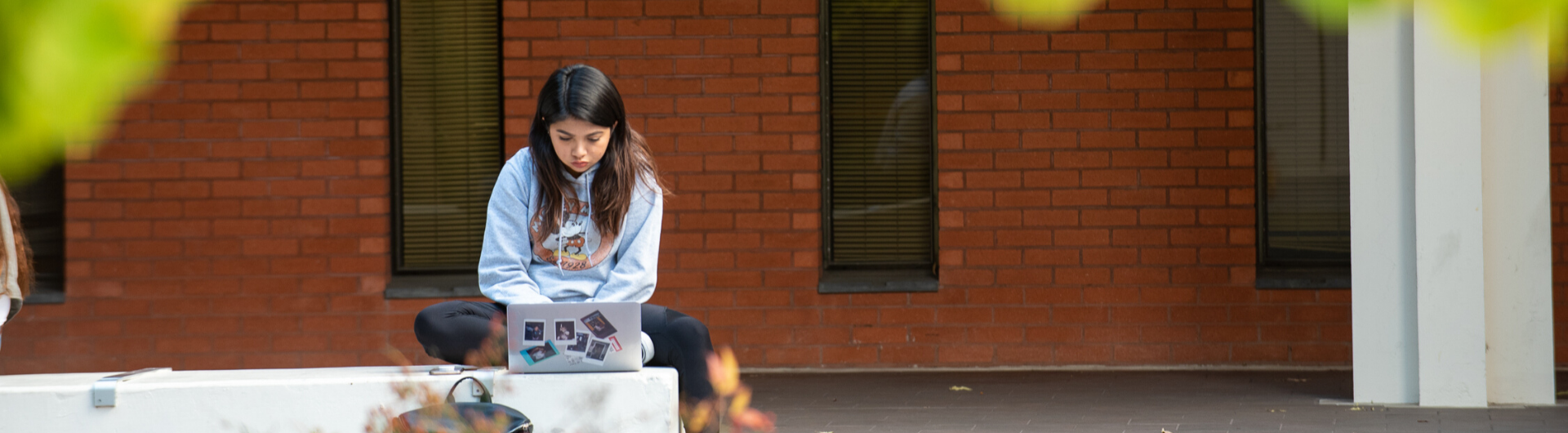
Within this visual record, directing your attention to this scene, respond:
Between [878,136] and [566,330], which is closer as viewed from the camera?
[566,330]

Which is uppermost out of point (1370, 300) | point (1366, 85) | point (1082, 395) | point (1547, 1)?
point (1366, 85)

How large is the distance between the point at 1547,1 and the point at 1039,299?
6.19 m

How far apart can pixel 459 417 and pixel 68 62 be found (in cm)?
164

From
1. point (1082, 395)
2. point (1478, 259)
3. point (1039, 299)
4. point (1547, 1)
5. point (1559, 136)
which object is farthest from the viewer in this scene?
point (1039, 299)

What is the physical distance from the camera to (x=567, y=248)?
3576 mm

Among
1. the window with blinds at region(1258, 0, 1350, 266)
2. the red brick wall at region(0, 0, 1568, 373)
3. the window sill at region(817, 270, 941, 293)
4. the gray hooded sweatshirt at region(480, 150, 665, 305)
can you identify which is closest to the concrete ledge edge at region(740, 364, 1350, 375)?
the red brick wall at region(0, 0, 1568, 373)

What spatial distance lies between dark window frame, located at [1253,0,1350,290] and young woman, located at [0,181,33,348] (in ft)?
17.8

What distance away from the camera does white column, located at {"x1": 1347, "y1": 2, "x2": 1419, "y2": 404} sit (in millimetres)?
5176

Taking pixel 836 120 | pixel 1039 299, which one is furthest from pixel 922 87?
pixel 1039 299

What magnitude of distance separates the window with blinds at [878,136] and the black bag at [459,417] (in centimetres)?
450

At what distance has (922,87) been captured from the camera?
272 inches

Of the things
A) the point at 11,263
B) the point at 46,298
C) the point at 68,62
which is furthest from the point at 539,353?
the point at 46,298

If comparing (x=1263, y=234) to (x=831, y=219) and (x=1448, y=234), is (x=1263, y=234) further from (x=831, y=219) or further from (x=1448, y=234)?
(x=831, y=219)

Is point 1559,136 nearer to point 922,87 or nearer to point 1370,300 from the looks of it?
point 1370,300
